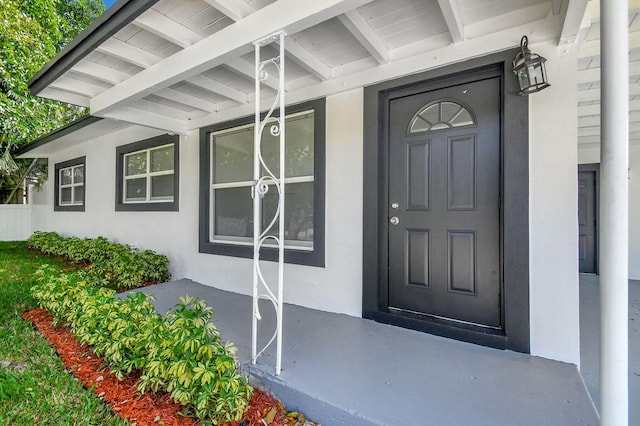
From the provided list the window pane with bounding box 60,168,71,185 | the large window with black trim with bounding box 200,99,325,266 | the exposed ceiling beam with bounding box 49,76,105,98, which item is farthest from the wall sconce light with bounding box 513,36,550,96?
the window pane with bounding box 60,168,71,185

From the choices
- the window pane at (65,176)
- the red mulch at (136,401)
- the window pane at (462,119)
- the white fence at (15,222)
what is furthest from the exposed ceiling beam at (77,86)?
the white fence at (15,222)

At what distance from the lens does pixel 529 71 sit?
6.89 feet

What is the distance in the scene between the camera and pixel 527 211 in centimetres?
221

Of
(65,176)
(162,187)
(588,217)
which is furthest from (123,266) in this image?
(588,217)

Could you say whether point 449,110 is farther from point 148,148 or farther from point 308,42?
point 148,148

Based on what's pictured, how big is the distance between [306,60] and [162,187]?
3425mm

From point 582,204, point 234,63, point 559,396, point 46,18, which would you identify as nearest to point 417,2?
point 234,63

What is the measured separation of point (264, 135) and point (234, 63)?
1009 mm

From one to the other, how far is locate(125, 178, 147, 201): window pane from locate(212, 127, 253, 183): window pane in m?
1.93

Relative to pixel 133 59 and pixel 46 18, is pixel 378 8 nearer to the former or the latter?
pixel 133 59

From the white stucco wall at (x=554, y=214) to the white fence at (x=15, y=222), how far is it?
12.6 m

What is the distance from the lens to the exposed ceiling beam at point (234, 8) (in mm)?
2100

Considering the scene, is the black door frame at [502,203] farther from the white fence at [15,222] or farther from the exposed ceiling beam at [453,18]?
the white fence at [15,222]

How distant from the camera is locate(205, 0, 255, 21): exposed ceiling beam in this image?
2100mm
